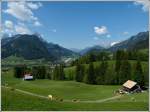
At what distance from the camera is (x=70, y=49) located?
7.22 meters

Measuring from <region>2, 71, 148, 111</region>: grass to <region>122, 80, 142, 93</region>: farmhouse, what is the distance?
0.17 meters

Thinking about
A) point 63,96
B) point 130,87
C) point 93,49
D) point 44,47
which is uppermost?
point 44,47

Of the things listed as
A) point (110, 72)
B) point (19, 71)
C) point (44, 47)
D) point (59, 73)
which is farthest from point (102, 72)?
point (19, 71)

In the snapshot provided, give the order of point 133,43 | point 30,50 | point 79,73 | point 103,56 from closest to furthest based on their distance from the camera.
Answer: point 30,50 < point 103,56 < point 79,73 < point 133,43

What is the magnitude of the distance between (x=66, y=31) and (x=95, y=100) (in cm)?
166

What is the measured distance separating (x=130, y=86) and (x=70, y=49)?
1.98 metres

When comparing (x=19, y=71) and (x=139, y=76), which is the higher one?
(x=19, y=71)

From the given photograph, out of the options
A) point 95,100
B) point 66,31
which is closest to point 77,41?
point 66,31

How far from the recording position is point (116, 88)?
26.9ft

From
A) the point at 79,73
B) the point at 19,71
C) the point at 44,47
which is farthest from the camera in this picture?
the point at 79,73

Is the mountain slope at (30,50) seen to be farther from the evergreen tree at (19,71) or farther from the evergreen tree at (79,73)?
the evergreen tree at (79,73)

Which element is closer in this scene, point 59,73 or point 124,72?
point 124,72

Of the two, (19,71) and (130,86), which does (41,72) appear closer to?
(19,71)

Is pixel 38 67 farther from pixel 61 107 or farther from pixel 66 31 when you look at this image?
pixel 61 107
